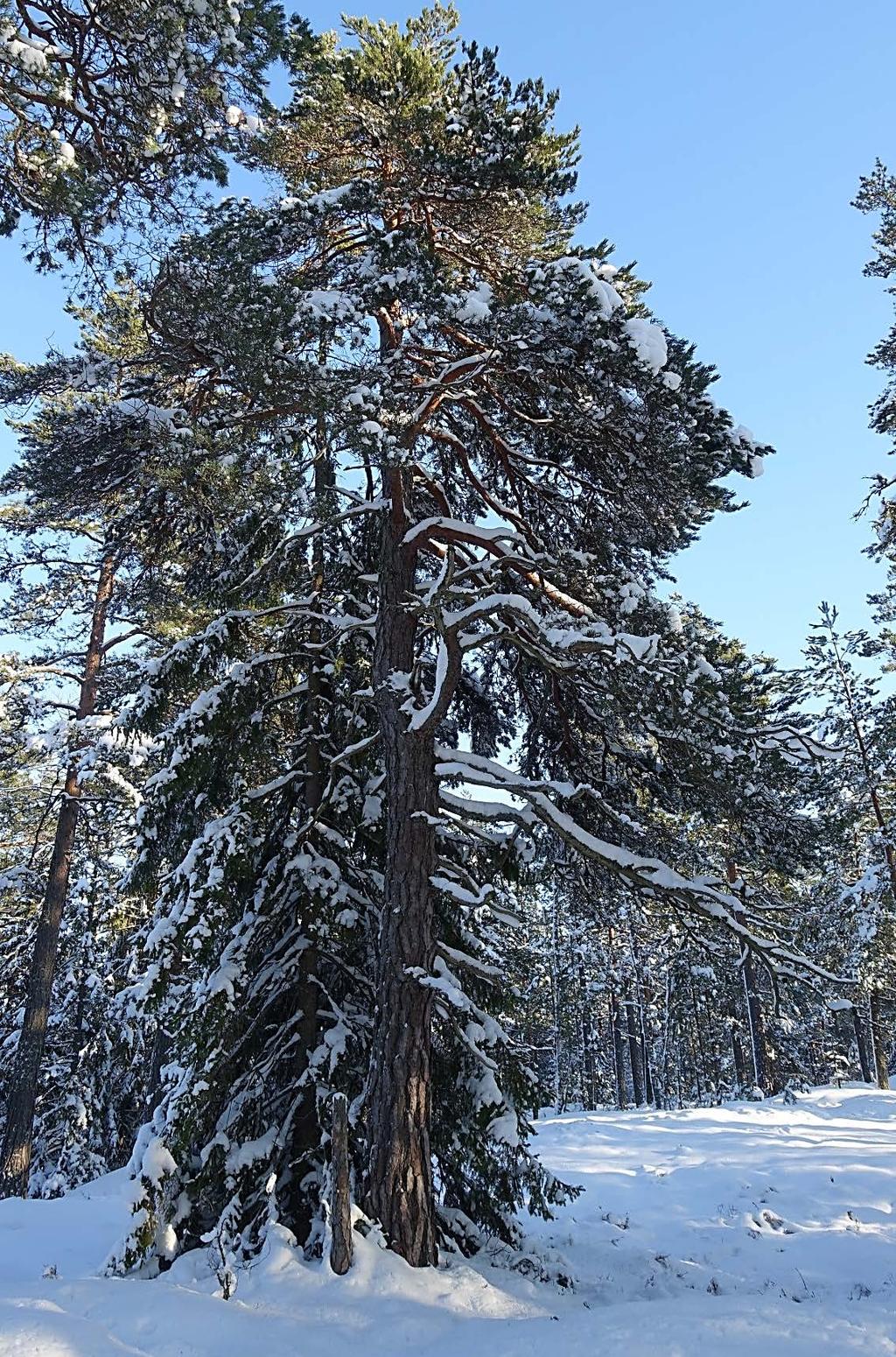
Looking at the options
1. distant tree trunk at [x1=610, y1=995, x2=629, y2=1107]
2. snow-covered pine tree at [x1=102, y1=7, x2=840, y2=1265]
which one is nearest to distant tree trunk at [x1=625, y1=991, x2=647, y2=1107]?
distant tree trunk at [x1=610, y1=995, x2=629, y2=1107]

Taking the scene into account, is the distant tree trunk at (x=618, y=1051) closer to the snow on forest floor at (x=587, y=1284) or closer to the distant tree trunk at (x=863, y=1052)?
the distant tree trunk at (x=863, y=1052)

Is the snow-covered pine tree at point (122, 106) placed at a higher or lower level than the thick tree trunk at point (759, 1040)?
higher

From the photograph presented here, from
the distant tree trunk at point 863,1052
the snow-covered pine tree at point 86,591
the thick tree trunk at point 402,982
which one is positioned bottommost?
the distant tree trunk at point 863,1052

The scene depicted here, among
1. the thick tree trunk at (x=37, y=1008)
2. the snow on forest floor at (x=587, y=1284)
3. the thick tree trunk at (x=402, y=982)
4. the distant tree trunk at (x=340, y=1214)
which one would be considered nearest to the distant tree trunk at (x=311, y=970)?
the thick tree trunk at (x=402, y=982)

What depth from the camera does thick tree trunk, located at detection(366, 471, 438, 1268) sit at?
6176 millimetres

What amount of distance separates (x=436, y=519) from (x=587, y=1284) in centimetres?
713

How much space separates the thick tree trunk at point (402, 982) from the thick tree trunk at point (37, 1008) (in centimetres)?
673

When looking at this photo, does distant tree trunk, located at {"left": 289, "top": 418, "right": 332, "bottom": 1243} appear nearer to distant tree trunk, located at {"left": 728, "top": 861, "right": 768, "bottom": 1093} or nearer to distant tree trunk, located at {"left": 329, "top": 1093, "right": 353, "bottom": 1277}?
distant tree trunk, located at {"left": 329, "top": 1093, "right": 353, "bottom": 1277}

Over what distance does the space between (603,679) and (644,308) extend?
4.17 meters

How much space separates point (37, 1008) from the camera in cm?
1353

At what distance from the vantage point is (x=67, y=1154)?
17875 millimetres

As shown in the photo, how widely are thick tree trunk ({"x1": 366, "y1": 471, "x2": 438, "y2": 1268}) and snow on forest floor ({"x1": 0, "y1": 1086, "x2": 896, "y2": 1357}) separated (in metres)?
Answer: 0.43

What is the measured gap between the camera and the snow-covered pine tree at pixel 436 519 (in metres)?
6.69

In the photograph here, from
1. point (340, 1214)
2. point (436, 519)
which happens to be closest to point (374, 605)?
point (436, 519)
